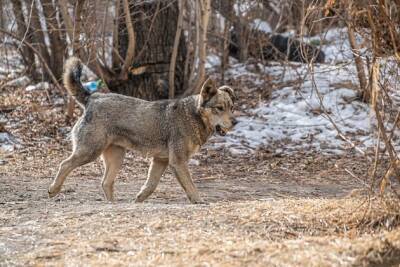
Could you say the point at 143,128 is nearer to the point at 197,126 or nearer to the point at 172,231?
the point at 197,126

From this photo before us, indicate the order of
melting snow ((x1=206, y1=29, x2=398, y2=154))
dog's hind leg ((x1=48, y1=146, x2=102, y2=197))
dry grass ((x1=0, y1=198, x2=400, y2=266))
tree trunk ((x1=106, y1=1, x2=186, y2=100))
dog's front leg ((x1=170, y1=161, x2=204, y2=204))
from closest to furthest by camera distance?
1. dry grass ((x1=0, y1=198, x2=400, y2=266))
2. dog's front leg ((x1=170, y1=161, x2=204, y2=204))
3. dog's hind leg ((x1=48, y1=146, x2=102, y2=197))
4. melting snow ((x1=206, y1=29, x2=398, y2=154))
5. tree trunk ((x1=106, y1=1, x2=186, y2=100))

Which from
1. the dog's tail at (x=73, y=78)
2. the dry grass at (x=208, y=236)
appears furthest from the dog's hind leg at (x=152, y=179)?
the dry grass at (x=208, y=236)

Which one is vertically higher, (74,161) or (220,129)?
(220,129)

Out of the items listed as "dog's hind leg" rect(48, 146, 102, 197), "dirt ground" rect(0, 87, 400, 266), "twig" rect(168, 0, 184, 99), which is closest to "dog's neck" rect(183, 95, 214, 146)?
"dirt ground" rect(0, 87, 400, 266)

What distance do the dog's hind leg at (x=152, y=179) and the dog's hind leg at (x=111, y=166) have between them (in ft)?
1.34

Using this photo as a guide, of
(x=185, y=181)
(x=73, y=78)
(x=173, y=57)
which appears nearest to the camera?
(x=185, y=181)

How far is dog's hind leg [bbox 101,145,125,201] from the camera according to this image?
31.0ft

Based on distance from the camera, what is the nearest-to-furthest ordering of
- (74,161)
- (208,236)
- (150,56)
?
(208,236) < (74,161) < (150,56)

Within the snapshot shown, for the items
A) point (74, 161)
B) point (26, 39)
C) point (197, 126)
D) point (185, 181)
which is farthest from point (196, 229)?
point (26, 39)

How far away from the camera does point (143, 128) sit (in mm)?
9328

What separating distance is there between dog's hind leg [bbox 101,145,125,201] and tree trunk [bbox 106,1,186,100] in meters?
4.88

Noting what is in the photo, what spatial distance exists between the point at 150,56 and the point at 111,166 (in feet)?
18.0

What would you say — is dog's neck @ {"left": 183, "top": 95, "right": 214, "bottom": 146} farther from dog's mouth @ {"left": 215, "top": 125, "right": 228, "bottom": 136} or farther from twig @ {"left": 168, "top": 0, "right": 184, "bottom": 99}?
twig @ {"left": 168, "top": 0, "right": 184, "bottom": 99}

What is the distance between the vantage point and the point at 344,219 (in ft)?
21.9
